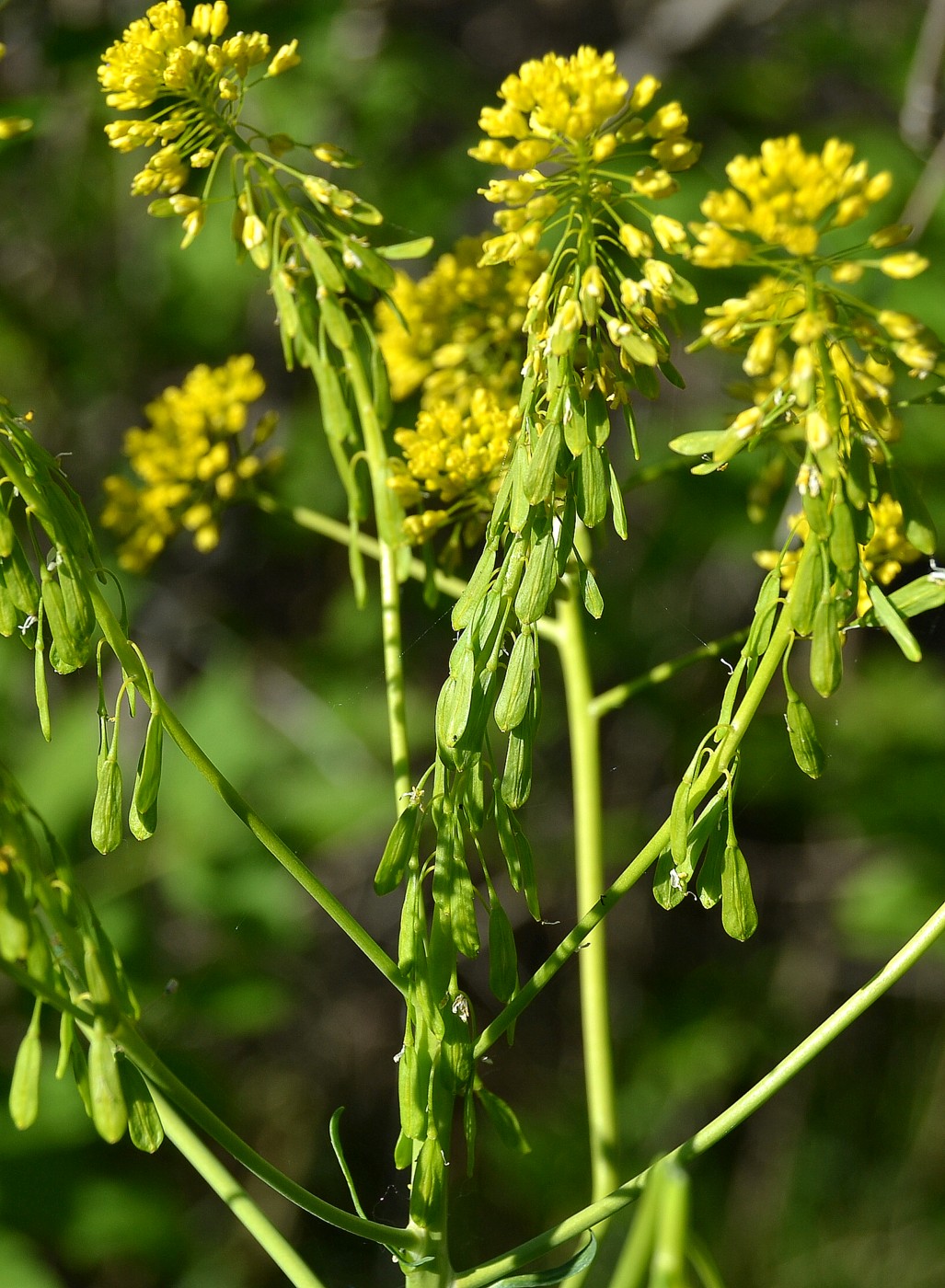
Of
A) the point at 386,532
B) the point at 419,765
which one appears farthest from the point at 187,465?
the point at 419,765

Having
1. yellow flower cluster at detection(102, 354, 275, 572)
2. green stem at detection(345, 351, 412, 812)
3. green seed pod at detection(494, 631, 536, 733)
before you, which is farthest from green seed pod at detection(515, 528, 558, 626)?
yellow flower cluster at detection(102, 354, 275, 572)

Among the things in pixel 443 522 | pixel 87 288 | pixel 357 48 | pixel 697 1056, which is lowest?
pixel 697 1056

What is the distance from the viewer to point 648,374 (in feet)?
2.65

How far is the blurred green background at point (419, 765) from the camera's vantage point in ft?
7.57

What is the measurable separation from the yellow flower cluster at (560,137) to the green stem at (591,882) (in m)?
0.35

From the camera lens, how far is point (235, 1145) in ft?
2.51

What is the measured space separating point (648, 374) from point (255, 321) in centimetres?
209

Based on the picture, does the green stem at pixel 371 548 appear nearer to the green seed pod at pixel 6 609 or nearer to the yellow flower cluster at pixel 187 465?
the yellow flower cluster at pixel 187 465

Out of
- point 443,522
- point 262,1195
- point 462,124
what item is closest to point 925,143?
point 462,124

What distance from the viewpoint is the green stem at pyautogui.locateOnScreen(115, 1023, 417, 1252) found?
70cm

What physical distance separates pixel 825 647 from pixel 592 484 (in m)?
0.18

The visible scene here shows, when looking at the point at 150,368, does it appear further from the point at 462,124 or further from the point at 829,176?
the point at 829,176

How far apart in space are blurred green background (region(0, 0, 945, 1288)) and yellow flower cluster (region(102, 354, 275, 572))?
3.00 feet

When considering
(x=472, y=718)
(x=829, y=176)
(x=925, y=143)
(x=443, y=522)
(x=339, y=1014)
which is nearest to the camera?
(x=829, y=176)
